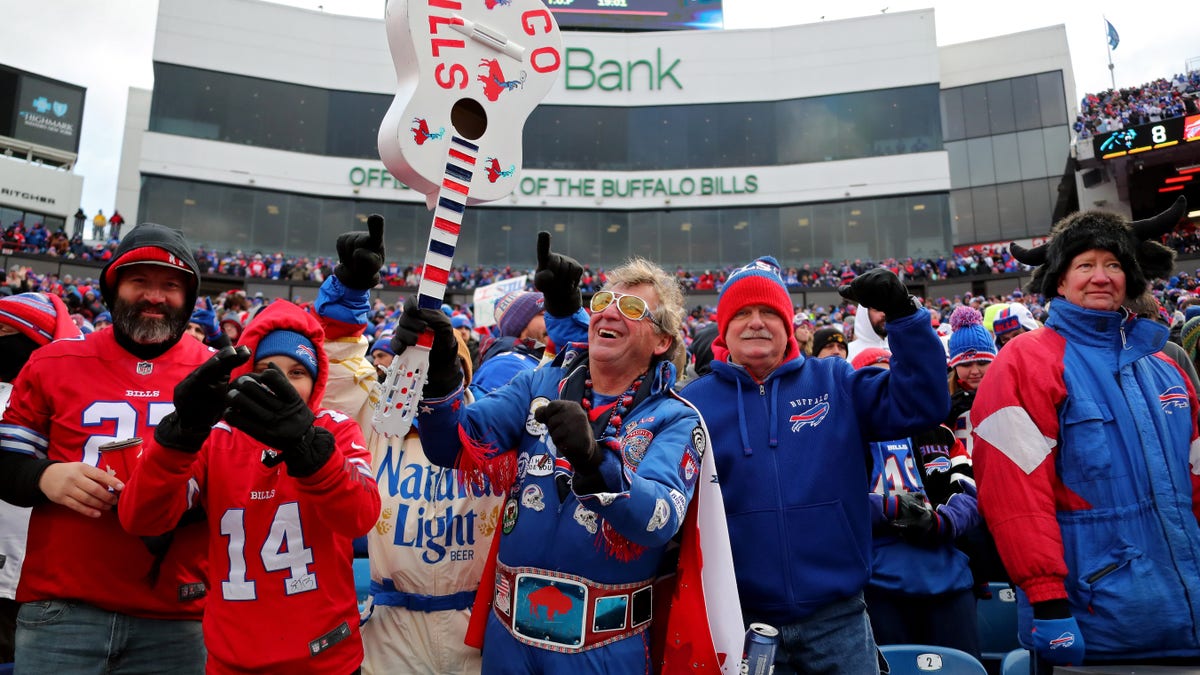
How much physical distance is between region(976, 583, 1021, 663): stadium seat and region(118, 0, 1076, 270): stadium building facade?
27.9 meters

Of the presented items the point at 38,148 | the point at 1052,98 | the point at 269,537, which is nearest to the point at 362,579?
the point at 269,537

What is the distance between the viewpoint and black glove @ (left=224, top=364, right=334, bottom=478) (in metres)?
1.79

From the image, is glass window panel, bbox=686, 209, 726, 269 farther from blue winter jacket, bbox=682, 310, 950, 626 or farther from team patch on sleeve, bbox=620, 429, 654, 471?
team patch on sleeve, bbox=620, 429, 654, 471

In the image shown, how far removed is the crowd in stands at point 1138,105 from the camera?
81.8 ft

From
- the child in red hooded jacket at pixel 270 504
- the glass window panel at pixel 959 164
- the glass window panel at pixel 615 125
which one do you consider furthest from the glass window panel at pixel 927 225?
the child in red hooded jacket at pixel 270 504

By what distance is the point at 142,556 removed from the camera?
2.39 metres

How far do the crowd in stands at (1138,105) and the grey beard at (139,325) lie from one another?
30556mm

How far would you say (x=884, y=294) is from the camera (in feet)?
7.17

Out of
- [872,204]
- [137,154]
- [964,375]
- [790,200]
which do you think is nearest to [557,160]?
[790,200]

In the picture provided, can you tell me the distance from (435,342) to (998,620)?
3.63 meters

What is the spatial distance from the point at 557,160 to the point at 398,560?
2980 cm

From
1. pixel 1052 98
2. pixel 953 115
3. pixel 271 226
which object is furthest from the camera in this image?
pixel 953 115

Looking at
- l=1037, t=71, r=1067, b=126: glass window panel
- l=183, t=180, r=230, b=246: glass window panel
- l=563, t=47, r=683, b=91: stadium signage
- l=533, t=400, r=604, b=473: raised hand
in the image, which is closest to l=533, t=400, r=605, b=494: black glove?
l=533, t=400, r=604, b=473: raised hand

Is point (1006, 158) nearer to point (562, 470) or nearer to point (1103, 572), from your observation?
point (1103, 572)
